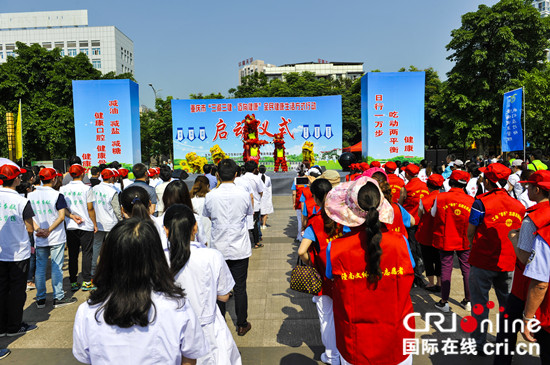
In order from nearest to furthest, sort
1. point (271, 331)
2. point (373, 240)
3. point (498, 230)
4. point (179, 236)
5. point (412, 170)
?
point (373, 240)
point (179, 236)
point (498, 230)
point (271, 331)
point (412, 170)

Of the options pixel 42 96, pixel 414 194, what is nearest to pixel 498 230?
pixel 414 194

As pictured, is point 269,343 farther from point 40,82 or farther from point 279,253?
point 40,82

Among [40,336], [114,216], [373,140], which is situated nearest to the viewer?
[40,336]

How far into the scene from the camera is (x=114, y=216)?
488 cm

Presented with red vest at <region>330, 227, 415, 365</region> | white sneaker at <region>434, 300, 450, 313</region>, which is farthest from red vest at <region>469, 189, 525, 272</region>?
red vest at <region>330, 227, 415, 365</region>

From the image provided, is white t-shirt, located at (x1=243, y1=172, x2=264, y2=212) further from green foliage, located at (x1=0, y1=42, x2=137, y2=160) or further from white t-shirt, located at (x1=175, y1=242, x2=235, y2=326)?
green foliage, located at (x1=0, y1=42, x2=137, y2=160)

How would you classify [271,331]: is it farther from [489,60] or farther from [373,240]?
[489,60]

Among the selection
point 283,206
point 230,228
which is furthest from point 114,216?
point 283,206

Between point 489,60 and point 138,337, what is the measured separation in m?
22.8

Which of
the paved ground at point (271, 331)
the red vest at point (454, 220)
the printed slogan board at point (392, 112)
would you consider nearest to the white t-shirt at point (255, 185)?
the paved ground at point (271, 331)

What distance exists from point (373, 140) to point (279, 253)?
33.1 ft

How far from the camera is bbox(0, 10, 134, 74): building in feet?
179

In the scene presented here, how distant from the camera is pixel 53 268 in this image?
176 inches

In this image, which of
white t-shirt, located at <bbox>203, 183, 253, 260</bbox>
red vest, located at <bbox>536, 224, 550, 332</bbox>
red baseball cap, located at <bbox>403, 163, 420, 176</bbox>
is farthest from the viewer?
red baseball cap, located at <bbox>403, 163, 420, 176</bbox>
